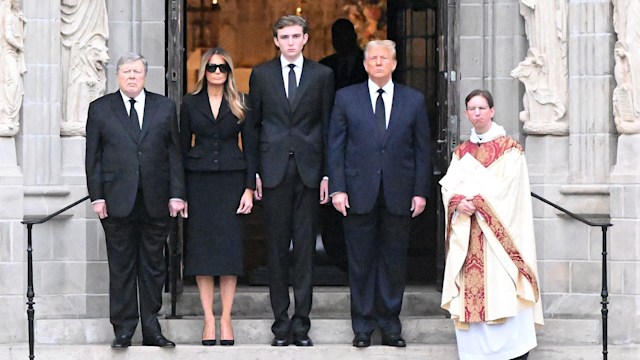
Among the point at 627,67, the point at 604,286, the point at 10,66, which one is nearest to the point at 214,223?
the point at 10,66

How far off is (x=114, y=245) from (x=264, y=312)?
1890 millimetres

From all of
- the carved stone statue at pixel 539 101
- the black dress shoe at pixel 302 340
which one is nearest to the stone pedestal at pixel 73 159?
the black dress shoe at pixel 302 340

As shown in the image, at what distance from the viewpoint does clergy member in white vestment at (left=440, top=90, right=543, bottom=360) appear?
37.8 feet

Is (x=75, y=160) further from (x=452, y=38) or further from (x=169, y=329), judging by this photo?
(x=452, y=38)

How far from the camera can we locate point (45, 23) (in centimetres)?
1294

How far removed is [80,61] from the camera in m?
13.2

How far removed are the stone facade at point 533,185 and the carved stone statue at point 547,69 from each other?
0.06 meters

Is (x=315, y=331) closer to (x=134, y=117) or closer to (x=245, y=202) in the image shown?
(x=245, y=202)

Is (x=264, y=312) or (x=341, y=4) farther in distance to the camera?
(x=341, y=4)

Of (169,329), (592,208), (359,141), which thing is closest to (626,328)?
(592,208)

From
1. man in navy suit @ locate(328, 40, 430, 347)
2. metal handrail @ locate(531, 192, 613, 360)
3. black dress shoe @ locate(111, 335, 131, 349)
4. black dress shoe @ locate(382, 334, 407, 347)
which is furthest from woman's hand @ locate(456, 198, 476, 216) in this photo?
black dress shoe @ locate(111, 335, 131, 349)

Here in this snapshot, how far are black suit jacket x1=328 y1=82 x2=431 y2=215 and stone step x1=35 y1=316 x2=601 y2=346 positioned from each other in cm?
100

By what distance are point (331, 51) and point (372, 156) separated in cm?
496

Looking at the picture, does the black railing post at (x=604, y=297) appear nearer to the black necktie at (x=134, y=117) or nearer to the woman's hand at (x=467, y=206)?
the woman's hand at (x=467, y=206)
